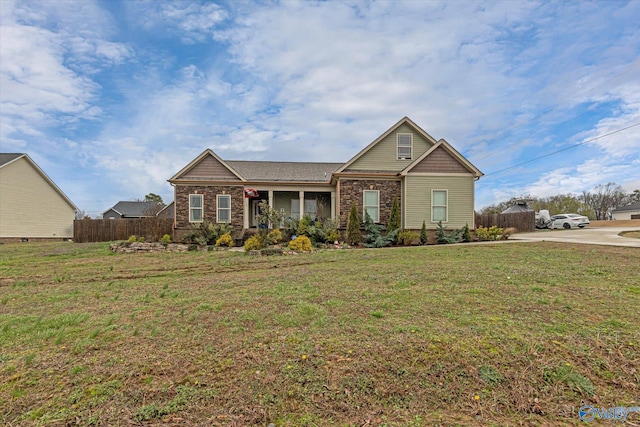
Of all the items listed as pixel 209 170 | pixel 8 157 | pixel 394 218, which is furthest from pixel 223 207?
pixel 8 157

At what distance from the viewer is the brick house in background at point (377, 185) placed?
15.9 meters

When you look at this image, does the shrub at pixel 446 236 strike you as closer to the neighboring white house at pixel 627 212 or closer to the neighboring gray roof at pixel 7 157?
the neighboring gray roof at pixel 7 157

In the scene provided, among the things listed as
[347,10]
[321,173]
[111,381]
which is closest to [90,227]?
[321,173]

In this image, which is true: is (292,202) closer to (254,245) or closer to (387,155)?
(387,155)

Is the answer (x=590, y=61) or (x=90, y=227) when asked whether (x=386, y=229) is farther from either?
(x=90, y=227)

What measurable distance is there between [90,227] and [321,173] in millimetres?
14480

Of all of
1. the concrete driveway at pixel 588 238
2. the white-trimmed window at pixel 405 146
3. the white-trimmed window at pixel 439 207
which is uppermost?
the white-trimmed window at pixel 405 146

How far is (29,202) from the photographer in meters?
23.5

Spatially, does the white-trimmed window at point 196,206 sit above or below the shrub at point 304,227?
above

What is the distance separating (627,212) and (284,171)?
53114 millimetres

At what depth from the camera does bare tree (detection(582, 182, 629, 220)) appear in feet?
168

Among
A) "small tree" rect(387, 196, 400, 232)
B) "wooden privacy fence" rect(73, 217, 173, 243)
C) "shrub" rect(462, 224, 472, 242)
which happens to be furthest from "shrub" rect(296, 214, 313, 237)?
"shrub" rect(462, 224, 472, 242)

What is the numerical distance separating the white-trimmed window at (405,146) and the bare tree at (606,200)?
5187cm

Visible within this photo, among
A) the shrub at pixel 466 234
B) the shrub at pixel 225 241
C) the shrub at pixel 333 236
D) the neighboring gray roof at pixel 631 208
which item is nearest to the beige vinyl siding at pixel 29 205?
the shrub at pixel 225 241
